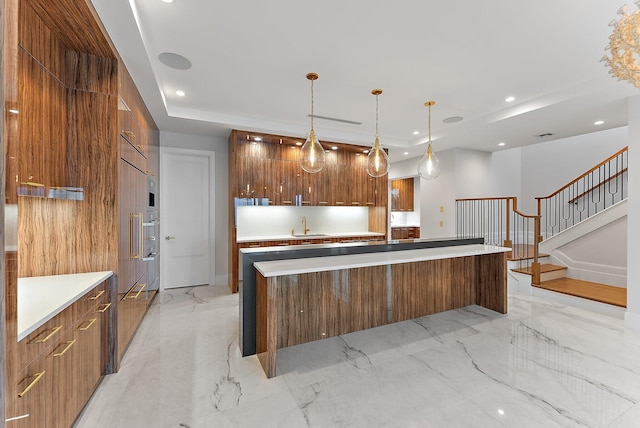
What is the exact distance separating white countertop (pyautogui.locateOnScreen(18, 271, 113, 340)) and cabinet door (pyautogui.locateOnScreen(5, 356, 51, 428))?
195mm

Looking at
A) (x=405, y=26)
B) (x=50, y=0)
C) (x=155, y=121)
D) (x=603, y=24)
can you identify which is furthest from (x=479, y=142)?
(x=50, y=0)

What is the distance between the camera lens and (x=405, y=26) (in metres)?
2.26

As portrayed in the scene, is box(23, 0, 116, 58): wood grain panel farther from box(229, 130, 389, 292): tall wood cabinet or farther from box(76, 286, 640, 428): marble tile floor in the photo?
box(76, 286, 640, 428): marble tile floor

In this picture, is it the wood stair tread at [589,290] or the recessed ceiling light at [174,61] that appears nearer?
the recessed ceiling light at [174,61]

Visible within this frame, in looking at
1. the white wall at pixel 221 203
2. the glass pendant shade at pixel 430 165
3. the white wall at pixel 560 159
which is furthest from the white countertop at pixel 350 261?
the white wall at pixel 560 159

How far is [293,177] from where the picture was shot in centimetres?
514

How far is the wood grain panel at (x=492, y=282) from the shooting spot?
11.8 feet

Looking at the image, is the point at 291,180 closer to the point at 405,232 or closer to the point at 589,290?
the point at 405,232

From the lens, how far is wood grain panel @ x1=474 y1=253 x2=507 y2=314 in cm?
361

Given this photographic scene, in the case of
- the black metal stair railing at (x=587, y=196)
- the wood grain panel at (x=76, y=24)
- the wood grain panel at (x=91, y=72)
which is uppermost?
the wood grain panel at (x=76, y=24)

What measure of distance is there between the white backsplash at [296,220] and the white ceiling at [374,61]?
1531 mm

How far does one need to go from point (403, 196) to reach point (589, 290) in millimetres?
4740

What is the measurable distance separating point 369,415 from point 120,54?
11.3 feet

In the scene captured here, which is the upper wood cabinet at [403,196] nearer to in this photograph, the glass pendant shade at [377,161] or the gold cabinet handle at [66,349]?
the glass pendant shade at [377,161]
